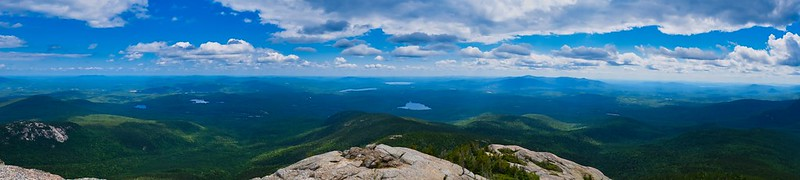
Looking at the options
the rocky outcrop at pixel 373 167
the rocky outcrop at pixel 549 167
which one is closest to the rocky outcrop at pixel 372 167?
the rocky outcrop at pixel 373 167

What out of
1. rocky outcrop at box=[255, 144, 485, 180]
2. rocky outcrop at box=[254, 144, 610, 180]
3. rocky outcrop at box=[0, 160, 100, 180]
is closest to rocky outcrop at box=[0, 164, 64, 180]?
rocky outcrop at box=[0, 160, 100, 180]

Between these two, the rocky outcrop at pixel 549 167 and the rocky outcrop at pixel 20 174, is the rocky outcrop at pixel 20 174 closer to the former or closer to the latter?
the rocky outcrop at pixel 20 174

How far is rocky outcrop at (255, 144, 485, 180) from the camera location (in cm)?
5995

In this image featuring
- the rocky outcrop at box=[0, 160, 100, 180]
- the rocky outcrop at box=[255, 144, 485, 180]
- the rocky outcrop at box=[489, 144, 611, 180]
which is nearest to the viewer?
the rocky outcrop at box=[0, 160, 100, 180]

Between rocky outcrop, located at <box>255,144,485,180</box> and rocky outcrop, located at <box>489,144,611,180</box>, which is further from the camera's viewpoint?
rocky outcrop, located at <box>489,144,611,180</box>

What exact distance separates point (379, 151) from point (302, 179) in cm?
1805

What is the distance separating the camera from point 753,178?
154m

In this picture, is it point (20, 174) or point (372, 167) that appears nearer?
point (20, 174)

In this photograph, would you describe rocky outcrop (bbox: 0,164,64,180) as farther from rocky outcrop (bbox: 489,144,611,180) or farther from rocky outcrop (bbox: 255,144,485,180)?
rocky outcrop (bbox: 489,144,611,180)

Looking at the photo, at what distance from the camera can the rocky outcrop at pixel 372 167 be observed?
60.0 m

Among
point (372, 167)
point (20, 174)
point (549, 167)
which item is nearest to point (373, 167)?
point (372, 167)

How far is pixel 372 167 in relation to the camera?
6406cm

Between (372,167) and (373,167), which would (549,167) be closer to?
(373,167)

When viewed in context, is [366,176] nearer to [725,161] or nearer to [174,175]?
[174,175]
